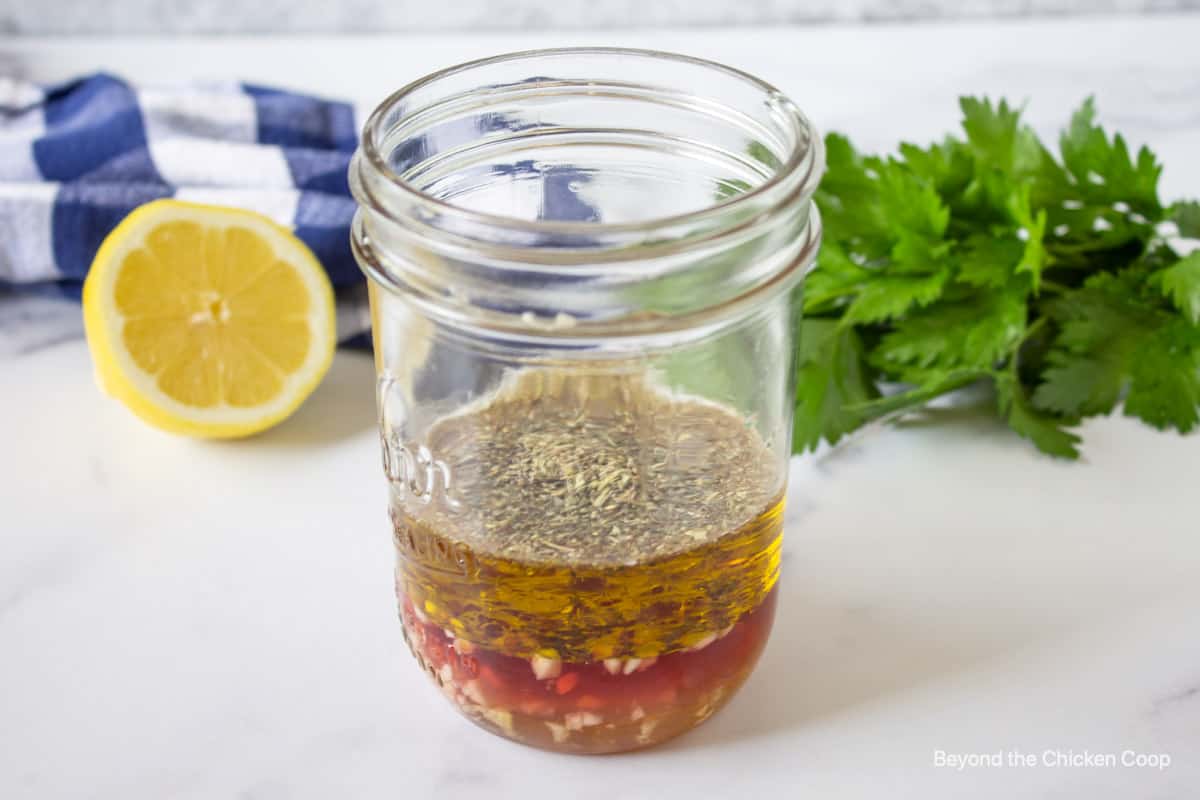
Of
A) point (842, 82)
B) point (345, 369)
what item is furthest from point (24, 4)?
point (842, 82)

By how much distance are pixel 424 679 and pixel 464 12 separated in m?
1.13

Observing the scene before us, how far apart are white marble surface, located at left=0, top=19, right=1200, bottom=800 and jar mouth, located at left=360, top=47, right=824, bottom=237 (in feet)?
1.07

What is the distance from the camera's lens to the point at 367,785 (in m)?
0.80

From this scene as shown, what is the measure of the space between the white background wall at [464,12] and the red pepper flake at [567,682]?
1221 millimetres

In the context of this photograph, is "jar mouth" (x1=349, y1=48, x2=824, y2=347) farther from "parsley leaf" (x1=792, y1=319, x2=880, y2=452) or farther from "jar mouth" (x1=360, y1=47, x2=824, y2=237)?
"parsley leaf" (x1=792, y1=319, x2=880, y2=452)

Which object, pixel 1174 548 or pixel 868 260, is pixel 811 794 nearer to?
pixel 1174 548

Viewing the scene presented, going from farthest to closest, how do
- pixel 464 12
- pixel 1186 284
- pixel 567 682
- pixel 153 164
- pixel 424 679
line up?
pixel 464 12 → pixel 153 164 → pixel 1186 284 → pixel 424 679 → pixel 567 682

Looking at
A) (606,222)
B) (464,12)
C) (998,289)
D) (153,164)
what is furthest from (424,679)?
(464,12)

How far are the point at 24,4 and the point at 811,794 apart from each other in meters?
1.51

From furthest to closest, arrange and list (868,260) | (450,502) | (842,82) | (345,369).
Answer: (842,82), (345,369), (868,260), (450,502)

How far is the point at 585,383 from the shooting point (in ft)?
2.63

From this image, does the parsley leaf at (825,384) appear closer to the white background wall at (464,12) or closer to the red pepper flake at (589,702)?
the red pepper flake at (589,702)

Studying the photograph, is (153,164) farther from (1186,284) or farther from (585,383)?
(1186,284)

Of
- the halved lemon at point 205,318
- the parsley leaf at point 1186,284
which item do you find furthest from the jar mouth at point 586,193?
the parsley leaf at point 1186,284
